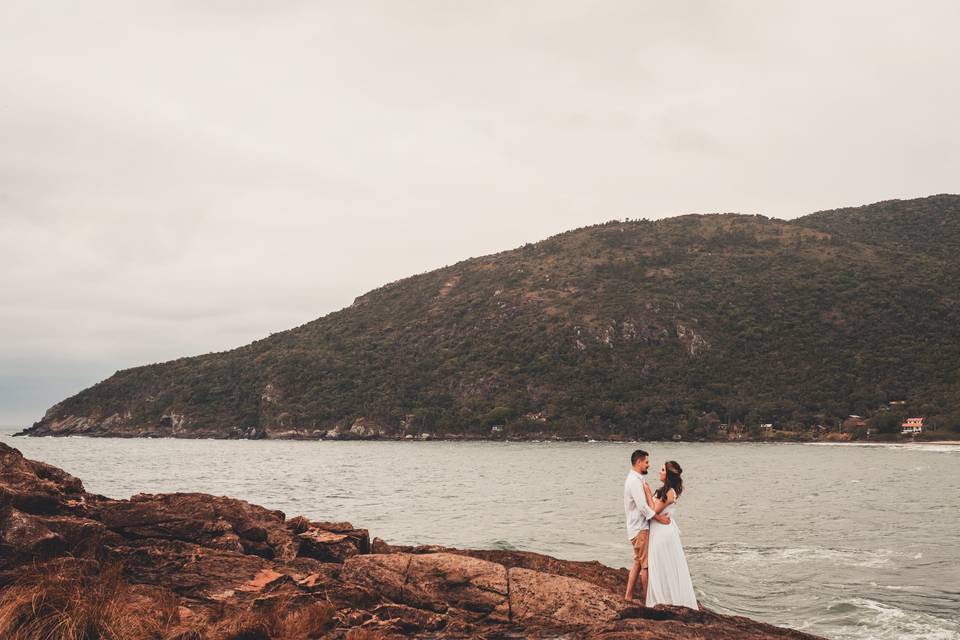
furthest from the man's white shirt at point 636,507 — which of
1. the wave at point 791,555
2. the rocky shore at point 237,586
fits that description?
the wave at point 791,555

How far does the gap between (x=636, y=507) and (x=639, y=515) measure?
133 mm

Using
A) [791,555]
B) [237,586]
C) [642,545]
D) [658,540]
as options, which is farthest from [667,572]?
[791,555]

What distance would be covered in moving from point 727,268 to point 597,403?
41.7 meters

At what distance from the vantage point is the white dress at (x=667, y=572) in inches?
413

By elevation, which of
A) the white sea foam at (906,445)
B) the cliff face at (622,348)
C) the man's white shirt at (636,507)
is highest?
the cliff face at (622,348)

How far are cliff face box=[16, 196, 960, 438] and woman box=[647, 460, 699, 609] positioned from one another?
327 feet

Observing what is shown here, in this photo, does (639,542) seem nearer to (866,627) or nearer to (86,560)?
(866,627)

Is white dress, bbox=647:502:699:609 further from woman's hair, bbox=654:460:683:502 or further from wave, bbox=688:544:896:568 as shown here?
wave, bbox=688:544:896:568

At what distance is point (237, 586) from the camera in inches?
393

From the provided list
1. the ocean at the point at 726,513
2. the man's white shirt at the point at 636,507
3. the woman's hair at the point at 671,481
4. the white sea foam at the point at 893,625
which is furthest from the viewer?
the ocean at the point at 726,513

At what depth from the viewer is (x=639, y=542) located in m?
11.2

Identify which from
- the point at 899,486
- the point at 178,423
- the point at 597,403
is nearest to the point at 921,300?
the point at 597,403

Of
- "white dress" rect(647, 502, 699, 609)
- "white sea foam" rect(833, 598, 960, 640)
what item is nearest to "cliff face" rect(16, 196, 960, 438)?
"white sea foam" rect(833, 598, 960, 640)

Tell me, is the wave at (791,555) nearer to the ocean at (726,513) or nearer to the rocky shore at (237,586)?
the ocean at (726,513)
